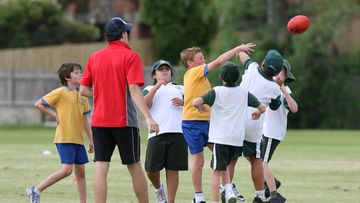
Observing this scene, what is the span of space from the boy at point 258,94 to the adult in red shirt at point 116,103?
2178 mm

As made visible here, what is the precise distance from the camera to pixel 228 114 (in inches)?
515

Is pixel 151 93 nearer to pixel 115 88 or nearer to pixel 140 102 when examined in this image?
pixel 115 88

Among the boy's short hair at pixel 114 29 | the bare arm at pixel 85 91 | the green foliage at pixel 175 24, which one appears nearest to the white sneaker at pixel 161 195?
the bare arm at pixel 85 91

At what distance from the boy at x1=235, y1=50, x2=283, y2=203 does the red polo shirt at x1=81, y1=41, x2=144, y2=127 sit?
7.39 feet

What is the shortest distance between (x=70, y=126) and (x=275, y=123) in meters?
2.91

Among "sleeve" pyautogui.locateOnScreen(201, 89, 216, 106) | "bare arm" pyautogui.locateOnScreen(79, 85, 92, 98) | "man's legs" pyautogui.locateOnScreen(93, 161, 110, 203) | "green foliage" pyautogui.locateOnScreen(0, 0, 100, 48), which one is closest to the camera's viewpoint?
"man's legs" pyautogui.locateOnScreen(93, 161, 110, 203)

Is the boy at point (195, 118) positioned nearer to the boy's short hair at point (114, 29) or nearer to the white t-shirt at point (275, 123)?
the white t-shirt at point (275, 123)

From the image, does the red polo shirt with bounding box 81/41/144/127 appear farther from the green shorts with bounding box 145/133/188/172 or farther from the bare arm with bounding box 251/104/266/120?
the bare arm with bounding box 251/104/266/120

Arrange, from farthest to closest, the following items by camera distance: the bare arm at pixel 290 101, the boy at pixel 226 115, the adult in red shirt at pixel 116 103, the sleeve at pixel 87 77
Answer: the bare arm at pixel 290 101 < the boy at pixel 226 115 < the sleeve at pixel 87 77 < the adult in red shirt at pixel 116 103

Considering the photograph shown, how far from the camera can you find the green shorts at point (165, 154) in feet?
43.4

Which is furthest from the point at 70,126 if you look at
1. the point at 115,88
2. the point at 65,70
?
the point at 115,88

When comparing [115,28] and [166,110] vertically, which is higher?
[115,28]

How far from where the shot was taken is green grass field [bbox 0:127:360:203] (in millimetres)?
15047

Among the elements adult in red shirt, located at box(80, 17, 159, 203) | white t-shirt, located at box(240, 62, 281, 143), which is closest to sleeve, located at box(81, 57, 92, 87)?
adult in red shirt, located at box(80, 17, 159, 203)
